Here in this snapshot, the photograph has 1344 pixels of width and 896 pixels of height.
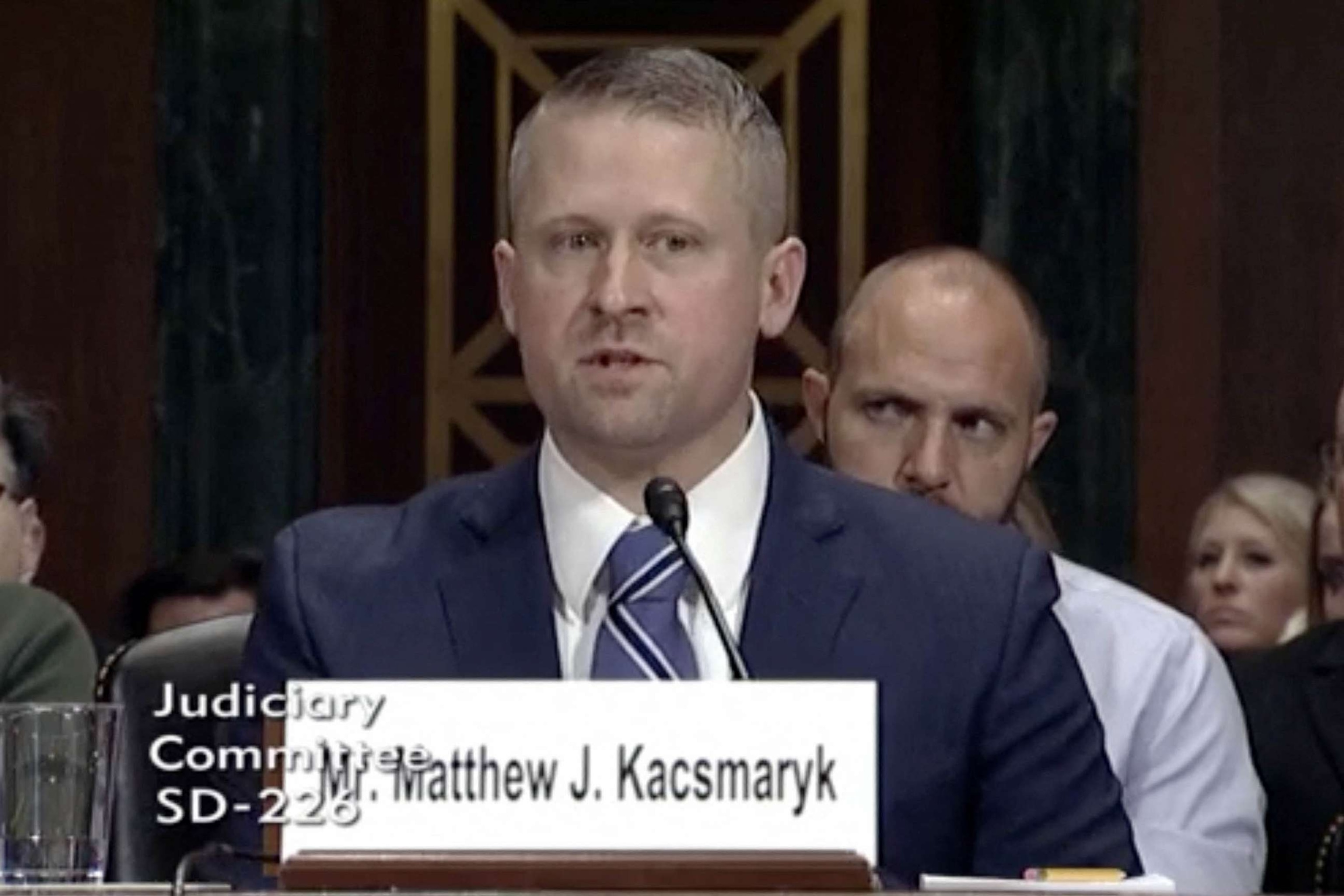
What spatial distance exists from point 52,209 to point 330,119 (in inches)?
20.6

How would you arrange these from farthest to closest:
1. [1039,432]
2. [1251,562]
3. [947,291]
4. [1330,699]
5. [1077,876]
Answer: [1251,562]
[1039,432]
[947,291]
[1330,699]
[1077,876]

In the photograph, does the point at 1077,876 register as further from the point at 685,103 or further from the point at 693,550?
the point at 685,103

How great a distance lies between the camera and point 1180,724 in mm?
4086

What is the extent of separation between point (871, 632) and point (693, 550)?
0.18m

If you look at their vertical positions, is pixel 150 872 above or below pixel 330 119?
below

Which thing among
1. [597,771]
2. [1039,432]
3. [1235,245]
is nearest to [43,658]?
[1039,432]

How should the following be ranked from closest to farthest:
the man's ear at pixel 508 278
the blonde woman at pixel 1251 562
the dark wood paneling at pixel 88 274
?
the man's ear at pixel 508 278 → the blonde woman at pixel 1251 562 → the dark wood paneling at pixel 88 274

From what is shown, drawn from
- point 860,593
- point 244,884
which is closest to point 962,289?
point 860,593

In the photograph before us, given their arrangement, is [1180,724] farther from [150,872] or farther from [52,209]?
[52,209]

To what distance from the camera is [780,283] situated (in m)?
3.51

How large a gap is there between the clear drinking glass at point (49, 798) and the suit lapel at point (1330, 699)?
1.74m

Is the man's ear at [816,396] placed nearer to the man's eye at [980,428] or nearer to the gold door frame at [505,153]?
the man's eye at [980,428]

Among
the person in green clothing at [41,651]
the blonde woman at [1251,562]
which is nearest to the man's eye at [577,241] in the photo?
the person in green clothing at [41,651]

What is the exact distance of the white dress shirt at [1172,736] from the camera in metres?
3.96
